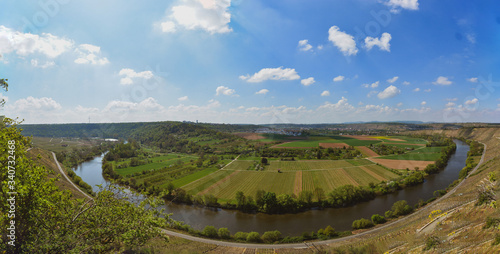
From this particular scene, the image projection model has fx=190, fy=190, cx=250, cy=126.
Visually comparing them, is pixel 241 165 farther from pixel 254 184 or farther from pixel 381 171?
pixel 381 171

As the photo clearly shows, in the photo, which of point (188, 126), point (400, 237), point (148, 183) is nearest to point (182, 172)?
point (148, 183)

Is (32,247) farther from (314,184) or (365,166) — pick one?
(365,166)

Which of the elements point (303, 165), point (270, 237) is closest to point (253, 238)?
point (270, 237)

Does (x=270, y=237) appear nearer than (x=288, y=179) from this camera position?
Yes

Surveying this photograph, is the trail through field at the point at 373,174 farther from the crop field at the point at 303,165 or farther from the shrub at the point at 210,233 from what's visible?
the shrub at the point at 210,233

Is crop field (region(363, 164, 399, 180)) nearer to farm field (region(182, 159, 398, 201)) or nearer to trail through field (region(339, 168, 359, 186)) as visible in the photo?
farm field (region(182, 159, 398, 201))

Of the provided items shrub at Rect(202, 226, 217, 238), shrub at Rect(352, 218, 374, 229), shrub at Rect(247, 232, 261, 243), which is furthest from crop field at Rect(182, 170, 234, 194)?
shrub at Rect(352, 218, 374, 229)

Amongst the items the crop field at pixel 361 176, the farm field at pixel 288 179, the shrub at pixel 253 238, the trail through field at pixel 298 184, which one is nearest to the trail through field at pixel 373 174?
the farm field at pixel 288 179
